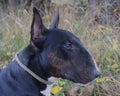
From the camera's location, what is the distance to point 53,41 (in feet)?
13.8

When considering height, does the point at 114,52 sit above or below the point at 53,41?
below

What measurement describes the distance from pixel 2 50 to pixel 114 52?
73.7 inches

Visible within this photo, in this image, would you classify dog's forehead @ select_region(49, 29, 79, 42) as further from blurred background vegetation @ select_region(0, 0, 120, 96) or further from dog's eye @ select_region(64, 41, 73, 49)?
blurred background vegetation @ select_region(0, 0, 120, 96)

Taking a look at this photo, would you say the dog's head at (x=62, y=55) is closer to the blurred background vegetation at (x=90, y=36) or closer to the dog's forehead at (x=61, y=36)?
the dog's forehead at (x=61, y=36)

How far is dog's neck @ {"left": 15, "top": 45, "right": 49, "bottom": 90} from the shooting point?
427 centimetres

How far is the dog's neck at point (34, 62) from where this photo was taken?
4273 mm

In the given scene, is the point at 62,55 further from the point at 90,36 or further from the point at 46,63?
the point at 90,36

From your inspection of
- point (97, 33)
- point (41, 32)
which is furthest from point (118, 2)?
point (41, 32)

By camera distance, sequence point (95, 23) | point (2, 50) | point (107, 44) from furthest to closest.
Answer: point (95, 23) → point (2, 50) → point (107, 44)

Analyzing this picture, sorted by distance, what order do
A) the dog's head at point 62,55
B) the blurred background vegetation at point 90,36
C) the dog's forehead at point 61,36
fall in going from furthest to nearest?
the blurred background vegetation at point 90,36 < the dog's forehead at point 61,36 < the dog's head at point 62,55

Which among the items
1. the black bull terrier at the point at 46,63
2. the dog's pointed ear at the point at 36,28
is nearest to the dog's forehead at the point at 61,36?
the black bull terrier at the point at 46,63

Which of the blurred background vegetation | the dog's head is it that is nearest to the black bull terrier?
the dog's head

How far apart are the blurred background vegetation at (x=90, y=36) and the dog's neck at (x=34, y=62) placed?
3.90 feet

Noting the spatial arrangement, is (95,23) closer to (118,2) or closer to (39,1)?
(118,2)
